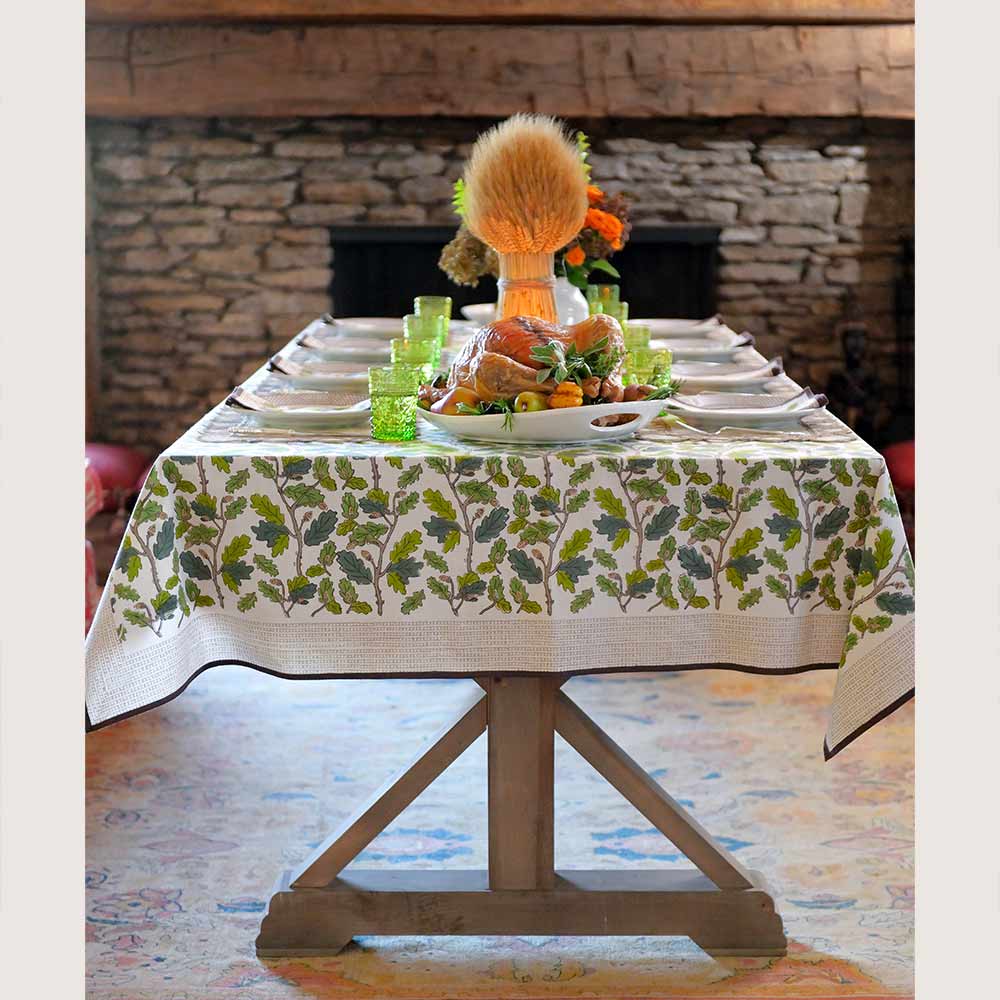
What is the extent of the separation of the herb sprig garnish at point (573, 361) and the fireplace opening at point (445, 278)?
3.27 m

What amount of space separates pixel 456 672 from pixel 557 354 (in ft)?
1.43

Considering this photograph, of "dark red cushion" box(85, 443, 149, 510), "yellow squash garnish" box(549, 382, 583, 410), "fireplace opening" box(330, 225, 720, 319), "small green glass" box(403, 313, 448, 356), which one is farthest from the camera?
"fireplace opening" box(330, 225, 720, 319)

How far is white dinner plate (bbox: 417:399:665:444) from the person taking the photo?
177cm

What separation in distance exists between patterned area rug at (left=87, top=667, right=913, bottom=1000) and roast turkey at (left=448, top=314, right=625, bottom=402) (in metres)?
0.85

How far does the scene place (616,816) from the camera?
103 inches

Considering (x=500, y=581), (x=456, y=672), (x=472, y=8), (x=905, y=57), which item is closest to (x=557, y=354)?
(x=500, y=581)

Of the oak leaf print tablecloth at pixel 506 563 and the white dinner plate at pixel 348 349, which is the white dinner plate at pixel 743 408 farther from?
the white dinner plate at pixel 348 349

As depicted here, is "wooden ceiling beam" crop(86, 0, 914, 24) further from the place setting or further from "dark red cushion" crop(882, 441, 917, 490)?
the place setting

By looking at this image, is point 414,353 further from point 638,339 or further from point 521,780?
point 521,780

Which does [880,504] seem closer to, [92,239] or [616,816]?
[616,816]

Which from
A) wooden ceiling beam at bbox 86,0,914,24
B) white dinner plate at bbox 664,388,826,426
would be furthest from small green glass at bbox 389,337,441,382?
wooden ceiling beam at bbox 86,0,914,24

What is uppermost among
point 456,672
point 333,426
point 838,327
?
point 838,327

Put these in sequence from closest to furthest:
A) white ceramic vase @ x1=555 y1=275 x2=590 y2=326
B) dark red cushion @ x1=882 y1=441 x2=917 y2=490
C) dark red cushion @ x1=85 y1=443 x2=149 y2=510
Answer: white ceramic vase @ x1=555 y1=275 x2=590 y2=326 < dark red cushion @ x1=882 y1=441 x2=917 y2=490 < dark red cushion @ x1=85 y1=443 x2=149 y2=510

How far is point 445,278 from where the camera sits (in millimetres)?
5238
